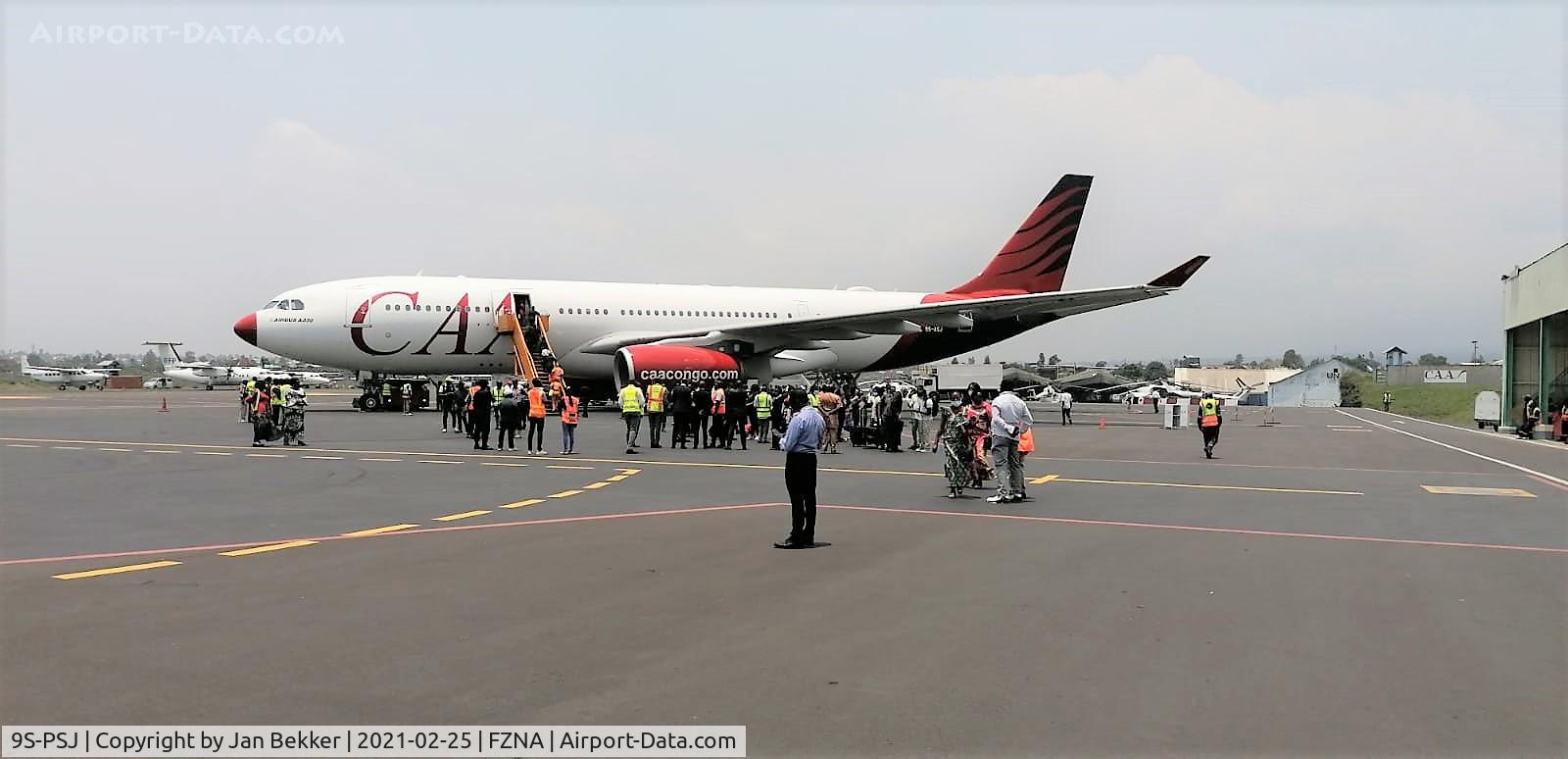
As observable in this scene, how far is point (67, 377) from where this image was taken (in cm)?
8319

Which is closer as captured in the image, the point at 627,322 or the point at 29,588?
the point at 29,588

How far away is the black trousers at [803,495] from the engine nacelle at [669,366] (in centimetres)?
1876

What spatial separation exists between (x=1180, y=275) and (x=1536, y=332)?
63.7 ft

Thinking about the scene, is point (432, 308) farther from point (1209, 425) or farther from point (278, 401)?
point (1209, 425)

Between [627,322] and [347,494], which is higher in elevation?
[627,322]

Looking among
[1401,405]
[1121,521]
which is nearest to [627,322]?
[1121,521]

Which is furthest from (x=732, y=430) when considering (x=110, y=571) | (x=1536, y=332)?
(x=1536, y=332)

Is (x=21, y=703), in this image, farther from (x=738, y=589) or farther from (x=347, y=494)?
(x=347, y=494)

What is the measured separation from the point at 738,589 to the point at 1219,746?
158 inches

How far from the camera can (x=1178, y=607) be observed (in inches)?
291

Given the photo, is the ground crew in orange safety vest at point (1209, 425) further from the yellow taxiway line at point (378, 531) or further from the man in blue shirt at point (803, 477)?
the yellow taxiway line at point (378, 531)

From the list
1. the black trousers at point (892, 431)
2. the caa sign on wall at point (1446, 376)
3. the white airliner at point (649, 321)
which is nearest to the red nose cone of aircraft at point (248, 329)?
the white airliner at point (649, 321)

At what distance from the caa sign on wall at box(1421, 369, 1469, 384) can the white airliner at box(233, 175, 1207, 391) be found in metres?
88.6

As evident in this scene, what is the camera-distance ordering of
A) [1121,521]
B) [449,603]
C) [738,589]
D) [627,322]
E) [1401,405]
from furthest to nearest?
[1401,405] < [627,322] < [1121,521] < [738,589] < [449,603]
